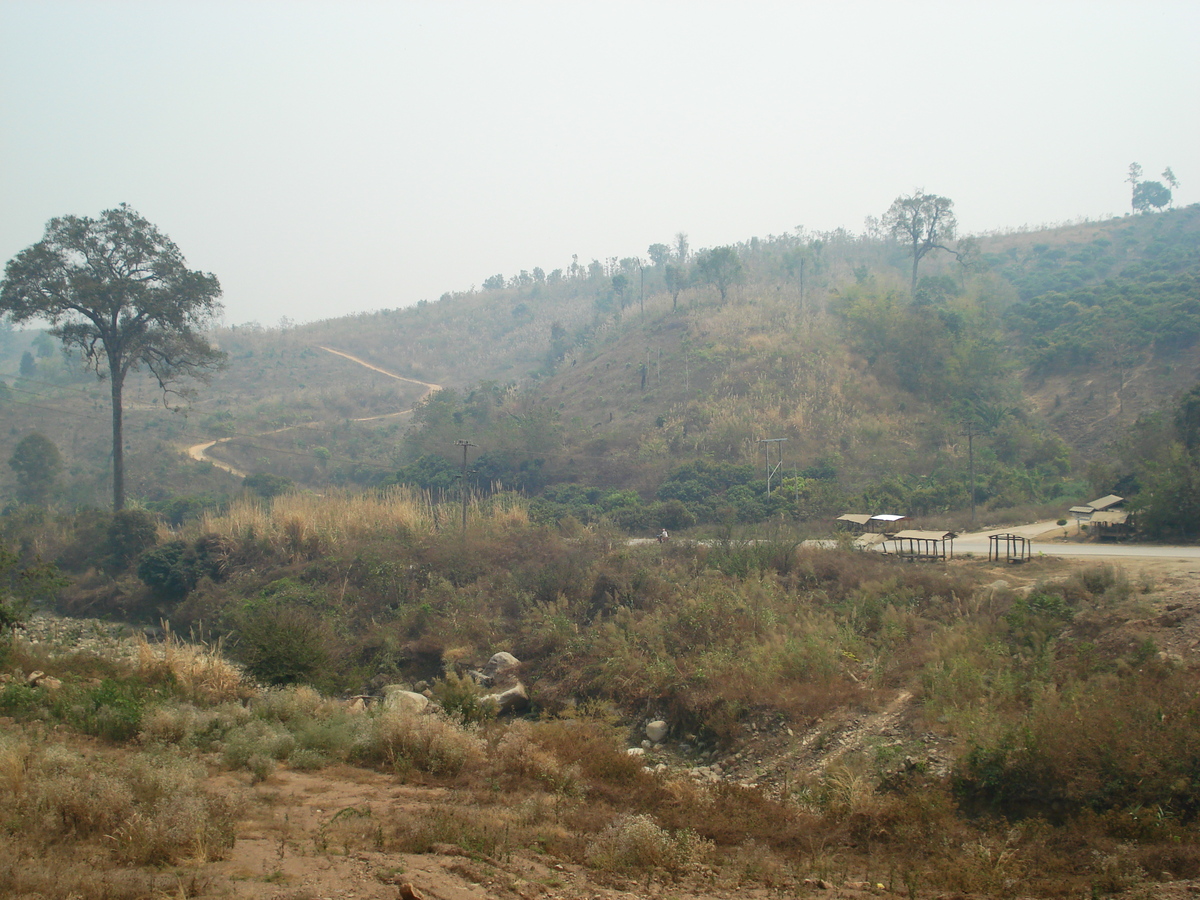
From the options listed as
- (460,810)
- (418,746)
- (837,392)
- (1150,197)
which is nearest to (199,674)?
(418,746)

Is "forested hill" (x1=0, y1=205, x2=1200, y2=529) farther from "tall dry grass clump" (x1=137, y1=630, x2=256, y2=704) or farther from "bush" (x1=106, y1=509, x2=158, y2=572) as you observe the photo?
"tall dry grass clump" (x1=137, y1=630, x2=256, y2=704)

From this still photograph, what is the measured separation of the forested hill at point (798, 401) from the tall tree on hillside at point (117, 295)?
1100 cm

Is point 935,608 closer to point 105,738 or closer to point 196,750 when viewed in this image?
point 196,750

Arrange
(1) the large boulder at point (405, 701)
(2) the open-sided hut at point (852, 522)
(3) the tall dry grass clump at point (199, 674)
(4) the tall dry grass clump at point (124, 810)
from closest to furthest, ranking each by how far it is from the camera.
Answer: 1. (4) the tall dry grass clump at point (124, 810)
2. (1) the large boulder at point (405, 701)
3. (3) the tall dry grass clump at point (199, 674)
4. (2) the open-sided hut at point (852, 522)

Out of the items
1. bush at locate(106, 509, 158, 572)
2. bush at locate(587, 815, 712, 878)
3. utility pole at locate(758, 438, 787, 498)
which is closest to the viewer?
bush at locate(587, 815, 712, 878)

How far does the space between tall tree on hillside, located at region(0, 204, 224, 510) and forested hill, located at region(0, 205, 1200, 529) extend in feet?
36.1

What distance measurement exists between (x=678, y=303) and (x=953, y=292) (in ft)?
58.0

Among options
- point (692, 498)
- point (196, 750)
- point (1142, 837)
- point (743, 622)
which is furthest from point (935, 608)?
point (692, 498)

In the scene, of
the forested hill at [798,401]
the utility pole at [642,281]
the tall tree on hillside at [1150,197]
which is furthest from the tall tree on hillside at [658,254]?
the tall tree on hillside at [1150,197]

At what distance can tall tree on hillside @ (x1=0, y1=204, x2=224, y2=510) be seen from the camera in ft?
80.3

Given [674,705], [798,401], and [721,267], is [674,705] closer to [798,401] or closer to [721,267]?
[798,401]

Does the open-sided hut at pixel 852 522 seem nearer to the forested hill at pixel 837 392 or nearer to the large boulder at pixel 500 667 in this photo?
the forested hill at pixel 837 392

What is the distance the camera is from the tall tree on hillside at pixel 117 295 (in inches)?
964

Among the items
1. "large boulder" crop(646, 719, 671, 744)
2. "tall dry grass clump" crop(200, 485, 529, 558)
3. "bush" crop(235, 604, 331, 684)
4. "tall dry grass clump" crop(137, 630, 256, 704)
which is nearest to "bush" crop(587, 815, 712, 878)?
"large boulder" crop(646, 719, 671, 744)
